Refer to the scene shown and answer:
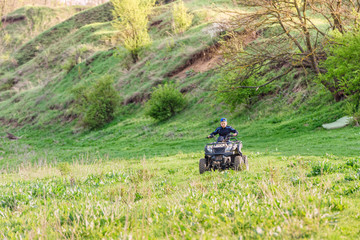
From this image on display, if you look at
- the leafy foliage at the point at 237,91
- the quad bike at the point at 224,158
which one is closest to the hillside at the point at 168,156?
the quad bike at the point at 224,158

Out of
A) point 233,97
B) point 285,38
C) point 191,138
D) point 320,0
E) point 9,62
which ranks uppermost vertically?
point 9,62

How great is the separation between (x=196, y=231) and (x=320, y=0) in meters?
19.7

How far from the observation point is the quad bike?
1030 centimetres

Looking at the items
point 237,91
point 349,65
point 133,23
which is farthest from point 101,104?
point 349,65

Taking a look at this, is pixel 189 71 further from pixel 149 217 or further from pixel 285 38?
pixel 149 217

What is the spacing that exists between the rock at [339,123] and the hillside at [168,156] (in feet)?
1.71

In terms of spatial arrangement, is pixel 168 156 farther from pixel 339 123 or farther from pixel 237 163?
pixel 339 123

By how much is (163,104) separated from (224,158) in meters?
24.0

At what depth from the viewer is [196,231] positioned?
15.3 ft

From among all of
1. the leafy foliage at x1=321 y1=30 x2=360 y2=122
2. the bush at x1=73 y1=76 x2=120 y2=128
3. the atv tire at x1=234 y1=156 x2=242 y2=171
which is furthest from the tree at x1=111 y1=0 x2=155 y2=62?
the atv tire at x1=234 y1=156 x2=242 y2=171

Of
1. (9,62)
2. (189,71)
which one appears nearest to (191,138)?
(189,71)

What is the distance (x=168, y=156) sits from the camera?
1786cm

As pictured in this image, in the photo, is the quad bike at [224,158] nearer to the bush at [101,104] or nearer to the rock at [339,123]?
the rock at [339,123]

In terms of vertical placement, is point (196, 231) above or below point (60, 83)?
below
